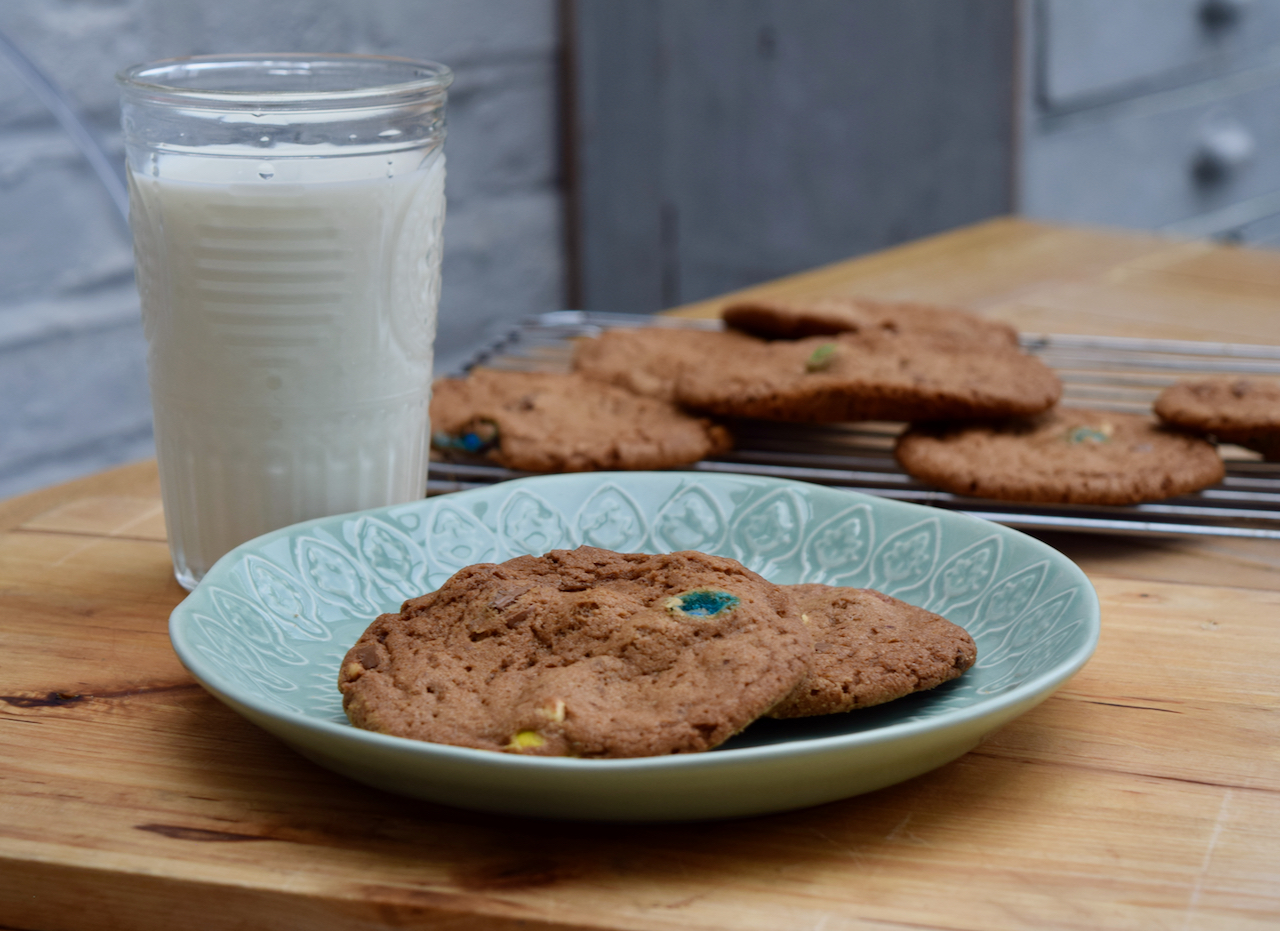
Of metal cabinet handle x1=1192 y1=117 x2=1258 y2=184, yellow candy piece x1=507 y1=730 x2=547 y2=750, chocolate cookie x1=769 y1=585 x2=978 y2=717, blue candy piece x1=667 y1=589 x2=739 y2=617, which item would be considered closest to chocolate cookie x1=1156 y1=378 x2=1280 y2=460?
chocolate cookie x1=769 y1=585 x2=978 y2=717

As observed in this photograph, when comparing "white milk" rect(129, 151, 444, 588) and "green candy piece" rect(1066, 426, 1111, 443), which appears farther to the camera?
"green candy piece" rect(1066, 426, 1111, 443)

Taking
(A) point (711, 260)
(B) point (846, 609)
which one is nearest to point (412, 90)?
(B) point (846, 609)

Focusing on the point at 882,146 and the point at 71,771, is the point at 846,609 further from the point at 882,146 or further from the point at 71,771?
the point at 882,146

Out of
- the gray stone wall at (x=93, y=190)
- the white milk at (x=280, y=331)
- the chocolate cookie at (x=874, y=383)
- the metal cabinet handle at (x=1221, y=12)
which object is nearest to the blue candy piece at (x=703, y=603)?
the white milk at (x=280, y=331)

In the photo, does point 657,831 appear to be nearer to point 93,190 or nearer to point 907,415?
point 907,415

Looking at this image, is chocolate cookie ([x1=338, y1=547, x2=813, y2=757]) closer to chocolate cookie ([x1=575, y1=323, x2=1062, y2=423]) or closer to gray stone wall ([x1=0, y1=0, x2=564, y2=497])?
chocolate cookie ([x1=575, y1=323, x2=1062, y2=423])

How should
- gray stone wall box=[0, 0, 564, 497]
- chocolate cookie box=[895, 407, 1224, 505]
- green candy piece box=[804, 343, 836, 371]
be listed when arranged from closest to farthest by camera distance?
chocolate cookie box=[895, 407, 1224, 505] → green candy piece box=[804, 343, 836, 371] → gray stone wall box=[0, 0, 564, 497]

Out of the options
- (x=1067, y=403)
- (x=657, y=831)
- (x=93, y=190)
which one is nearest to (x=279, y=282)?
(x=657, y=831)
